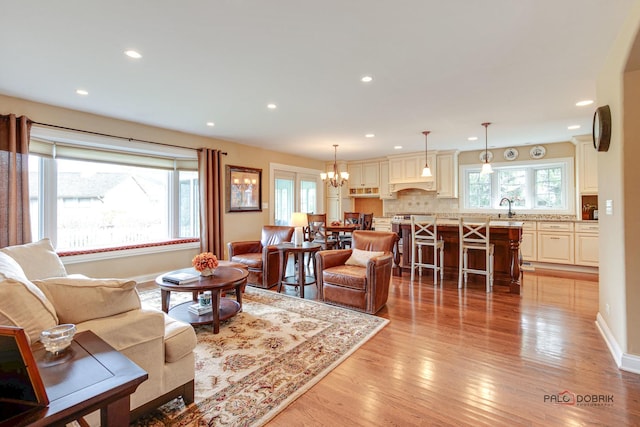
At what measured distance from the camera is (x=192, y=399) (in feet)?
6.28

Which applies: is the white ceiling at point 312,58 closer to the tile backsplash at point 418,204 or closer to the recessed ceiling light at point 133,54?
the recessed ceiling light at point 133,54

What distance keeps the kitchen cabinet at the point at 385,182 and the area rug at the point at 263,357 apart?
4.58 metres

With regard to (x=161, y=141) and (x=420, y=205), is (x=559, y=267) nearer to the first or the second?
(x=420, y=205)

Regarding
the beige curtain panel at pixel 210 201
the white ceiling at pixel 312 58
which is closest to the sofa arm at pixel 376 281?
the white ceiling at pixel 312 58

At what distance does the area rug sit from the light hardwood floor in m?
0.13

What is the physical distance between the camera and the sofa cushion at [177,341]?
6.00ft

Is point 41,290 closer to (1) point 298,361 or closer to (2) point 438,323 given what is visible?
(1) point 298,361

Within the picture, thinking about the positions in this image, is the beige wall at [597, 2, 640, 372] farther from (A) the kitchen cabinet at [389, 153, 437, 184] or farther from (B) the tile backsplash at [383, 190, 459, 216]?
(B) the tile backsplash at [383, 190, 459, 216]

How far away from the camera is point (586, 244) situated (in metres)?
5.38

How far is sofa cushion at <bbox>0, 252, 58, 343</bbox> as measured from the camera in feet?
4.07

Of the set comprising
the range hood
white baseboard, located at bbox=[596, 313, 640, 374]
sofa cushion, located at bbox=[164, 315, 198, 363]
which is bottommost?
white baseboard, located at bbox=[596, 313, 640, 374]

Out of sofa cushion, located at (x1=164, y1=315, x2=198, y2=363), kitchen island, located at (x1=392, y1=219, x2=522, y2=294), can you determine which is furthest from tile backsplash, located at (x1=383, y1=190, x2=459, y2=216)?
sofa cushion, located at (x1=164, y1=315, x2=198, y2=363)

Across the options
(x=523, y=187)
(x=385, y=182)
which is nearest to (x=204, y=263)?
(x=385, y=182)

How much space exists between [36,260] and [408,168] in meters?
6.54
